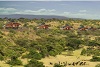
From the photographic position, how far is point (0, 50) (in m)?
43.2

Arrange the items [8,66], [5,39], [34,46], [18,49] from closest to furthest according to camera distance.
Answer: [8,66] → [18,49] → [34,46] → [5,39]

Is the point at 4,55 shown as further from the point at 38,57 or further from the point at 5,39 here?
the point at 5,39

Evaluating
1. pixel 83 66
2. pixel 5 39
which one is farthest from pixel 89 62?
pixel 5 39

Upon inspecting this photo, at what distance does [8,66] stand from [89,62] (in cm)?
1050

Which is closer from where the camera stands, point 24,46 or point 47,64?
point 47,64

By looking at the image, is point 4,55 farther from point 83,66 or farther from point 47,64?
point 83,66

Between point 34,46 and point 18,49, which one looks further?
point 34,46

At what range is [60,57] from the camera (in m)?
43.7

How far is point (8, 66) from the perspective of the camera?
3603 cm

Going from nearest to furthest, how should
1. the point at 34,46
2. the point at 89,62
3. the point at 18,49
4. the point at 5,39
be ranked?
the point at 89,62 → the point at 18,49 → the point at 34,46 → the point at 5,39

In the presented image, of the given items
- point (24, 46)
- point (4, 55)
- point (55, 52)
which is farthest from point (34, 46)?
point (4, 55)

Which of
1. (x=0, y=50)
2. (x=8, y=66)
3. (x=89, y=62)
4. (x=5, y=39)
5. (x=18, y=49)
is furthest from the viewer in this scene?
(x=5, y=39)

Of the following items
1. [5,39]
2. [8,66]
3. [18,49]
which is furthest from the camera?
[5,39]

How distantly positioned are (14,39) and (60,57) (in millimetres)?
14080
